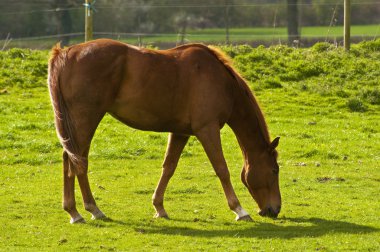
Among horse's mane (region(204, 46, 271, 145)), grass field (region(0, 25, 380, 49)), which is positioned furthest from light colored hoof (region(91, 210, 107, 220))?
grass field (region(0, 25, 380, 49))

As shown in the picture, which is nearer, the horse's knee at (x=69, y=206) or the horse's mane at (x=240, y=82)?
the horse's knee at (x=69, y=206)

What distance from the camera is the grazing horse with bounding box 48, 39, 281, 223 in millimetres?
9570

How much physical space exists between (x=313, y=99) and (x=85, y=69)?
388 inches

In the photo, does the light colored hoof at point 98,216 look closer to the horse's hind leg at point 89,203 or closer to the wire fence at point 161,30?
the horse's hind leg at point 89,203

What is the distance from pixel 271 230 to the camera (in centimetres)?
940

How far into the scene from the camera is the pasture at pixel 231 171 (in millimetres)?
8977

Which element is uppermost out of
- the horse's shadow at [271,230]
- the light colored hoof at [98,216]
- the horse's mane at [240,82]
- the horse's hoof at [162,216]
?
the horse's mane at [240,82]

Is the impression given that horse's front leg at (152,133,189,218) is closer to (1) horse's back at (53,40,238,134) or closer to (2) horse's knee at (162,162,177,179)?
(2) horse's knee at (162,162,177,179)

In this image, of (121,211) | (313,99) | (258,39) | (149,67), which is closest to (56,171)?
(121,211)

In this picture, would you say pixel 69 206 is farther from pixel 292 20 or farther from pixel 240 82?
pixel 292 20

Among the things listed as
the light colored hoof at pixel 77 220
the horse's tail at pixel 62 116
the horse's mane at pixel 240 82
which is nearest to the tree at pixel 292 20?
the horse's mane at pixel 240 82

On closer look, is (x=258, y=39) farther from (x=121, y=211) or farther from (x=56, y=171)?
(x=121, y=211)

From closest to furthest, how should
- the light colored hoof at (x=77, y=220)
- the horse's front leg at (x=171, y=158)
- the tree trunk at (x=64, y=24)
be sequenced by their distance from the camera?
the light colored hoof at (x=77, y=220)
the horse's front leg at (x=171, y=158)
the tree trunk at (x=64, y=24)

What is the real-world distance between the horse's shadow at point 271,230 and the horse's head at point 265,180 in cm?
43
